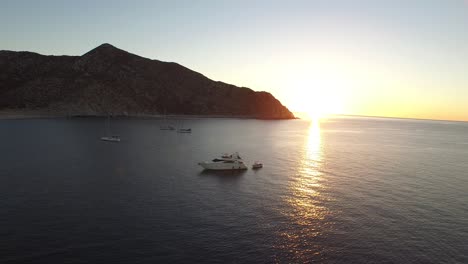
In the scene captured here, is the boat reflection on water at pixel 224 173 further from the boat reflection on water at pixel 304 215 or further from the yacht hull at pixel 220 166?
the boat reflection on water at pixel 304 215

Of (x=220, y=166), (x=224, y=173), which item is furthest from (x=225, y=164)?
(x=224, y=173)

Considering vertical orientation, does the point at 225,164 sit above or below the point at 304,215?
above

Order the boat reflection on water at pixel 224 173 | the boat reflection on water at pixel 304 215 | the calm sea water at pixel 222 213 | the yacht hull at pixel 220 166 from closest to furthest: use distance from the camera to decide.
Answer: the calm sea water at pixel 222 213, the boat reflection on water at pixel 304 215, the boat reflection on water at pixel 224 173, the yacht hull at pixel 220 166

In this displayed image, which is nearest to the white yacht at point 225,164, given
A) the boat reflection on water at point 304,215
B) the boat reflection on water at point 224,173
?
the boat reflection on water at point 224,173

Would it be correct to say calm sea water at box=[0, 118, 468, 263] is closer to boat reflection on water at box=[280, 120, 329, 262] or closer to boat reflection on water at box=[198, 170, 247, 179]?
boat reflection on water at box=[280, 120, 329, 262]

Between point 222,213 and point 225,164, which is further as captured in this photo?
point 225,164

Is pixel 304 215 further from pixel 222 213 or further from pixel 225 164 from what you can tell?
pixel 225 164

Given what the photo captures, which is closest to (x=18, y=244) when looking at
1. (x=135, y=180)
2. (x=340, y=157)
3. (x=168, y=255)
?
(x=168, y=255)

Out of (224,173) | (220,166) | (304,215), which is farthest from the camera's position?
(220,166)

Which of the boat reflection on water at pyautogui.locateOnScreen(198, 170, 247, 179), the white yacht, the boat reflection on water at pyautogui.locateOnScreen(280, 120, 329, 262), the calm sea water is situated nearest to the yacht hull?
the white yacht
